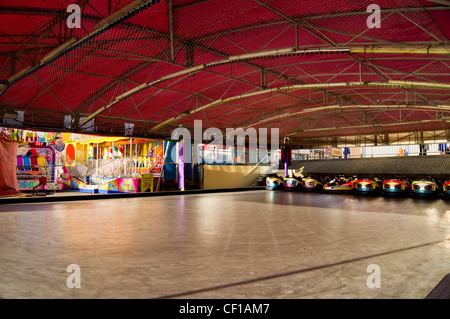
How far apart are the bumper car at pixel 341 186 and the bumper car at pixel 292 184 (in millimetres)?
1507

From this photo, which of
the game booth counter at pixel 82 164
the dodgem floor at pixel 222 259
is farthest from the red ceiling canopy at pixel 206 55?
the dodgem floor at pixel 222 259

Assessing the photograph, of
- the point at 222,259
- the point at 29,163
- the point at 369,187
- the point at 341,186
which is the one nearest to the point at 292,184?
the point at 341,186

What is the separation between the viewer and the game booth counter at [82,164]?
1440 cm

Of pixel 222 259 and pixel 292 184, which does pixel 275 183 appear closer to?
pixel 292 184

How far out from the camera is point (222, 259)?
3250 millimetres

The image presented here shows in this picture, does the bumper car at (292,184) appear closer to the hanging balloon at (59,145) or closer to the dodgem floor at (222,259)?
the dodgem floor at (222,259)

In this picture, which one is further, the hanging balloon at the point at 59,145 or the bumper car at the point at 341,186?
the hanging balloon at the point at 59,145

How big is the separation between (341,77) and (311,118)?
742 centimetres

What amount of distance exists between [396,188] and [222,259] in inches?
427

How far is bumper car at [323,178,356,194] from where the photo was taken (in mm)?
13270

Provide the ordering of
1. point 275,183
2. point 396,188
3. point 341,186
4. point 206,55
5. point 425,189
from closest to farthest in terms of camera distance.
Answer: point 206,55 → point 425,189 → point 396,188 → point 341,186 → point 275,183

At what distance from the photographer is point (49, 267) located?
293 centimetres

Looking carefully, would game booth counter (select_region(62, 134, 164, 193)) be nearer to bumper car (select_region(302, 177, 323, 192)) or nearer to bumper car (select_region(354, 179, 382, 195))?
bumper car (select_region(302, 177, 323, 192))

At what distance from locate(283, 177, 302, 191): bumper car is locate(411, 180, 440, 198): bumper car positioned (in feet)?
17.6
